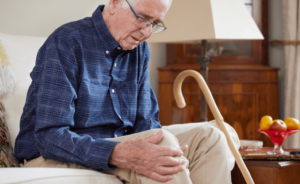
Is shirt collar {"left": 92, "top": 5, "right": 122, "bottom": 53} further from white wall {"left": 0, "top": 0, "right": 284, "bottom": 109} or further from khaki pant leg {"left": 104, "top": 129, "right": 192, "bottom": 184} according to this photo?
white wall {"left": 0, "top": 0, "right": 284, "bottom": 109}

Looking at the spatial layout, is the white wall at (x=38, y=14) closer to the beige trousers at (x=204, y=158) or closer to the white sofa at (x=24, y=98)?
the white sofa at (x=24, y=98)

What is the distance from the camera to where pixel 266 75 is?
2738 mm

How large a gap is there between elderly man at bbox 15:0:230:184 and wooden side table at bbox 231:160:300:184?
0.27 meters

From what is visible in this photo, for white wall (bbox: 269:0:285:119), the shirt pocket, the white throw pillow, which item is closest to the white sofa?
the white throw pillow

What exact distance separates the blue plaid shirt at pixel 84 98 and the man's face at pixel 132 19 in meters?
0.03

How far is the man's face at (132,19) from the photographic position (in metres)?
1.12

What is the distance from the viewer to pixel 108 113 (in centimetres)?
118

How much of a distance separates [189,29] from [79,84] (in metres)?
0.88

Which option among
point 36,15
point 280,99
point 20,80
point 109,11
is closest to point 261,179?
point 109,11

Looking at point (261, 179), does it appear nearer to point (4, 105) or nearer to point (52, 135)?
point (52, 135)

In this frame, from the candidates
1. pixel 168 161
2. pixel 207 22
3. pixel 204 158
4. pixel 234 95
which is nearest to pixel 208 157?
pixel 204 158

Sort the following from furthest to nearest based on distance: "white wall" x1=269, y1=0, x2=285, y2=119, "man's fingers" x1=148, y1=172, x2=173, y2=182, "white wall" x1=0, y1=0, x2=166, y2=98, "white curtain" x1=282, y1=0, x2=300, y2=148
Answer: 1. "white wall" x1=269, y1=0, x2=285, y2=119
2. "white curtain" x1=282, y1=0, x2=300, y2=148
3. "white wall" x1=0, y1=0, x2=166, y2=98
4. "man's fingers" x1=148, y1=172, x2=173, y2=182

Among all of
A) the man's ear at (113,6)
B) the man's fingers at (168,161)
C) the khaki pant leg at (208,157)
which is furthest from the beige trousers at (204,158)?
the man's ear at (113,6)

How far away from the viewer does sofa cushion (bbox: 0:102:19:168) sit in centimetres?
107
